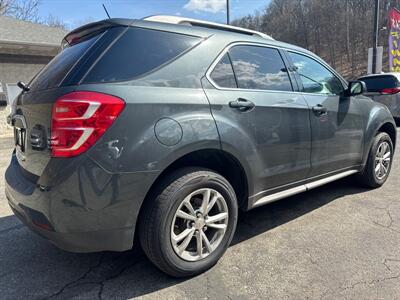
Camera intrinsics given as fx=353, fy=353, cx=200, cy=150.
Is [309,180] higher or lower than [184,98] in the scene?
lower

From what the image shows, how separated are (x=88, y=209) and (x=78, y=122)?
55 cm

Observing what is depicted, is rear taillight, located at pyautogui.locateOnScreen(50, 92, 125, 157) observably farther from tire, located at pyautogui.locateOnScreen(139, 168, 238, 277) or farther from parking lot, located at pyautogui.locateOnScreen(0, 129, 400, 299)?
parking lot, located at pyautogui.locateOnScreen(0, 129, 400, 299)

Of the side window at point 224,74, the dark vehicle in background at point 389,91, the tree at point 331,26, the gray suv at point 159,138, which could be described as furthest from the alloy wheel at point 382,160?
the tree at point 331,26

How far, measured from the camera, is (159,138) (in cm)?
236

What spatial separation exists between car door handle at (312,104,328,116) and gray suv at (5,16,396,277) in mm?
60

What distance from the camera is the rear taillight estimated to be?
2152 mm

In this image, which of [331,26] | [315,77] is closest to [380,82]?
[315,77]

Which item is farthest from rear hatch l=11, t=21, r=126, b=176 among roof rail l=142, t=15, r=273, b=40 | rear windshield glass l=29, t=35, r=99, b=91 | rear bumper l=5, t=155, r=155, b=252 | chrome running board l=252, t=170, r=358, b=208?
chrome running board l=252, t=170, r=358, b=208

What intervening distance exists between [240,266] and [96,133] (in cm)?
158

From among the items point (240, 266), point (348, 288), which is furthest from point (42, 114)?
point (348, 288)

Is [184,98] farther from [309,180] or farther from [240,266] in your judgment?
[309,180]

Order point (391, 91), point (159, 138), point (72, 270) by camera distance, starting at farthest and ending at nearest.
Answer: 1. point (391, 91)
2. point (72, 270)
3. point (159, 138)

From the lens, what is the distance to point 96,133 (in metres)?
2.17

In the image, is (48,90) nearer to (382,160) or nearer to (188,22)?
(188,22)
